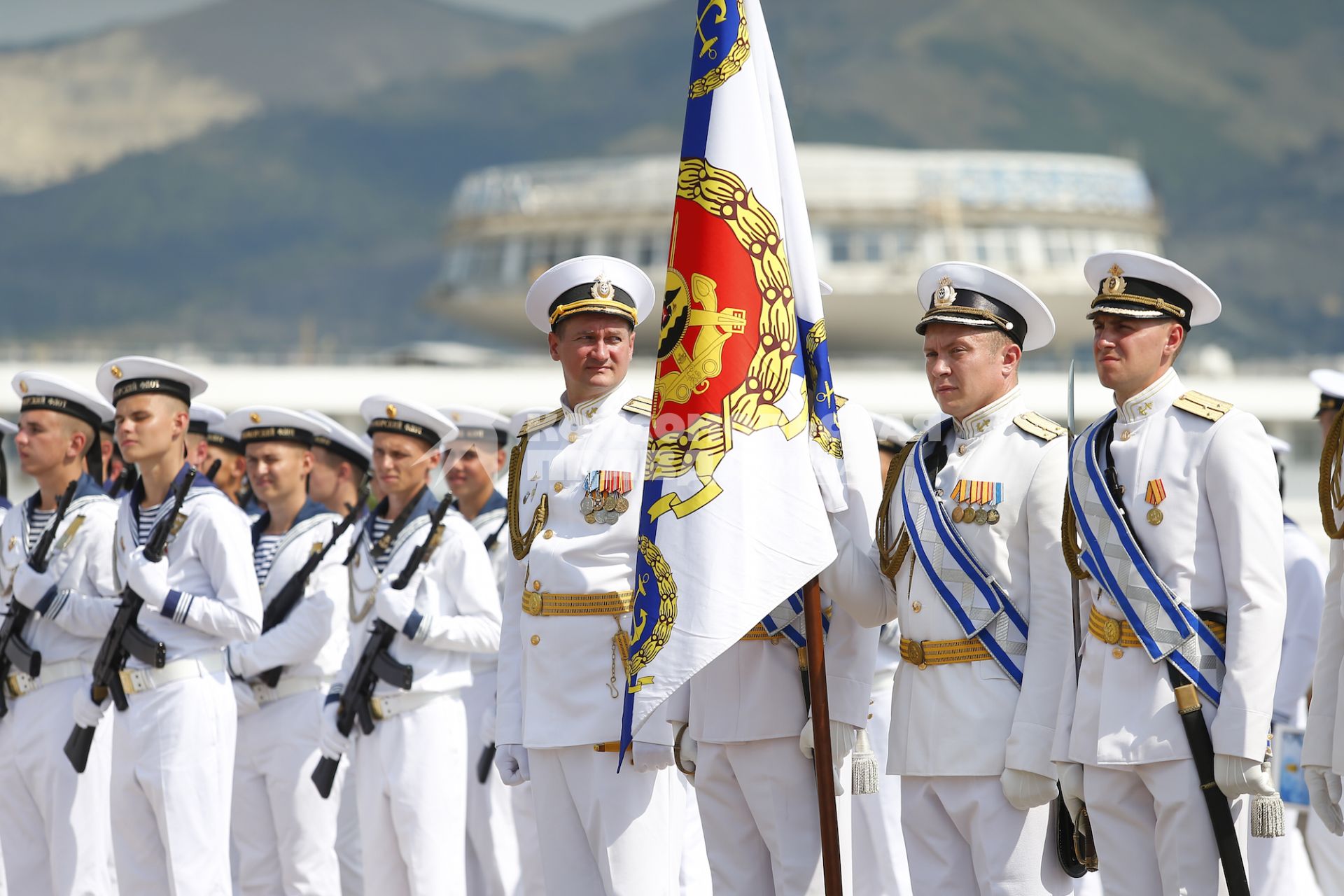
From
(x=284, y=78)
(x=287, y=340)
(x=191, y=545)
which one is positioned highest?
(x=284, y=78)

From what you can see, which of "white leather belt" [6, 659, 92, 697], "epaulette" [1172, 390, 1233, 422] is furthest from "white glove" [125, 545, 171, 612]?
"epaulette" [1172, 390, 1233, 422]

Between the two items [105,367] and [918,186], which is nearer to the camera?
[105,367]

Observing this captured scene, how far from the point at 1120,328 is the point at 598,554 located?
6.22 feet

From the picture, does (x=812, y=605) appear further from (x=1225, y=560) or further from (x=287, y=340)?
(x=287, y=340)

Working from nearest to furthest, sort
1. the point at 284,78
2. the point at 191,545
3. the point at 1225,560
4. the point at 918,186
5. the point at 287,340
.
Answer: the point at 1225,560 → the point at 191,545 → the point at 918,186 → the point at 287,340 → the point at 284,78

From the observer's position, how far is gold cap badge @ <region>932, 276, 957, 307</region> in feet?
19.3

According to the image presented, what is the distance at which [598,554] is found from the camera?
6.27 m

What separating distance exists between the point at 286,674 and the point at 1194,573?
508cm

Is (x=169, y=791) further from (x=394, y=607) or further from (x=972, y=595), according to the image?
(x=972, y=595)

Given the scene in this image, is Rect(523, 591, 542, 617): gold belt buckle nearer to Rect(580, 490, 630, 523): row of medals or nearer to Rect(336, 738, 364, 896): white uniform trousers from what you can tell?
Rect(580, 490, 630, 523): row of medals

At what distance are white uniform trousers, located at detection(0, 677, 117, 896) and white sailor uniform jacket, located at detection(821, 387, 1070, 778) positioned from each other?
3837 mm

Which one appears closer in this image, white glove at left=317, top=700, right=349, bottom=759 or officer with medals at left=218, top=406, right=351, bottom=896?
white glove at left=317, top=700, right=349, bottom=759

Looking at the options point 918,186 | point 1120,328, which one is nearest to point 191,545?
point 1120,328

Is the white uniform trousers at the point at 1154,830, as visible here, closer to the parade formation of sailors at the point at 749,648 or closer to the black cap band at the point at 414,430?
the parade formation of sailors at the point at 749,648
